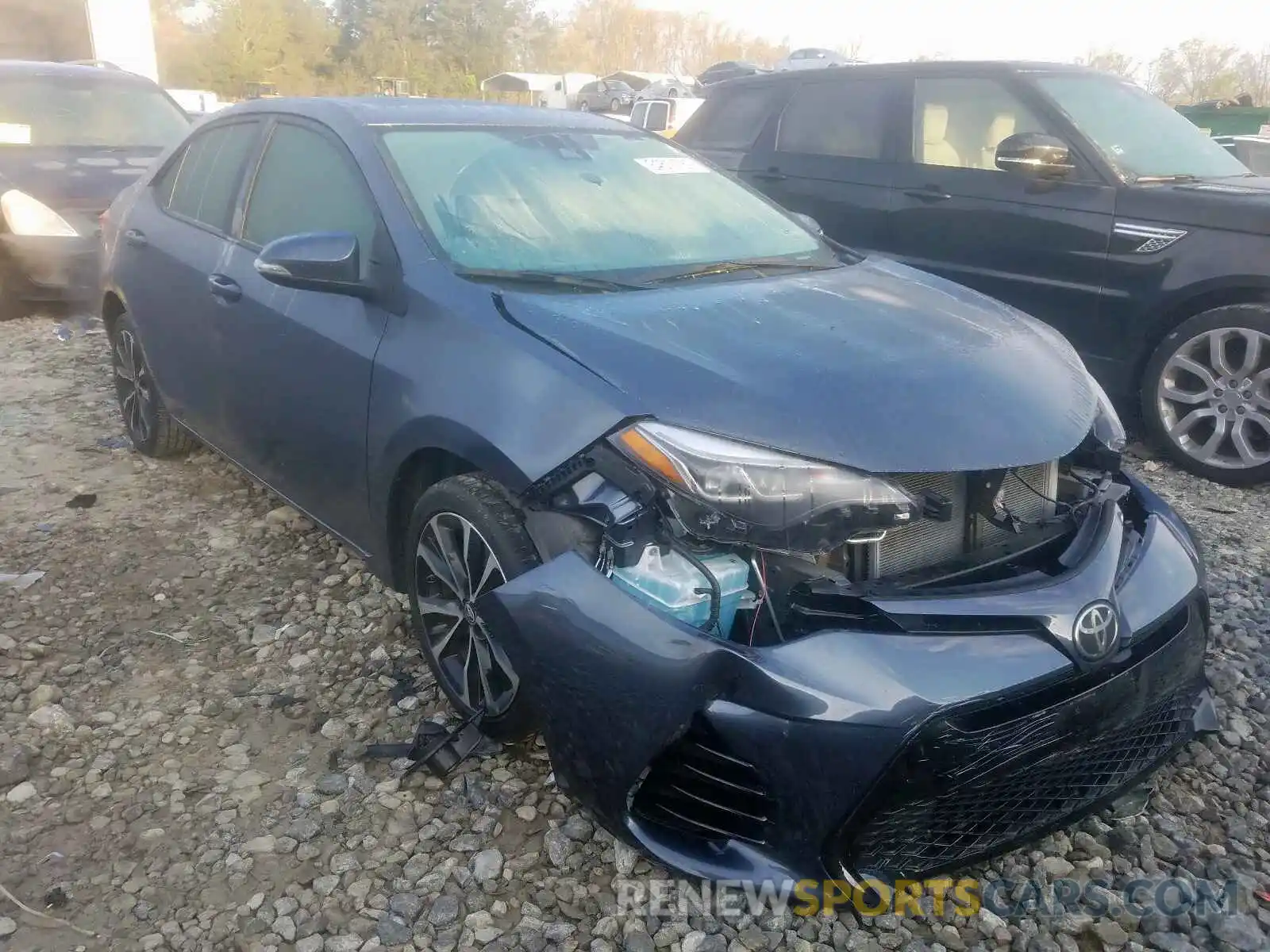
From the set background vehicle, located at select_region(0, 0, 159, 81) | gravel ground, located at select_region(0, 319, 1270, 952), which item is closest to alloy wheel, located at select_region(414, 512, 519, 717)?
gravel ground, located at select_region(0, 319, 1270, 952)

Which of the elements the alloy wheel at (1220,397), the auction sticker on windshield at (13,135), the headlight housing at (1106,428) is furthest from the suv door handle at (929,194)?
the auction sticker on windshield at (13,135)

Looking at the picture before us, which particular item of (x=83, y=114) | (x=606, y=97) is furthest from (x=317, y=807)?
(x=606, y=97)

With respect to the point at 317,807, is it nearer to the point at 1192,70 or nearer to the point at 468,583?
the point at 468,583

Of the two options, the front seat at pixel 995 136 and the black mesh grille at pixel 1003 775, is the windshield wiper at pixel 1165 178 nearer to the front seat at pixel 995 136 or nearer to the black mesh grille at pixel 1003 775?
the front seat at pixel 995 136

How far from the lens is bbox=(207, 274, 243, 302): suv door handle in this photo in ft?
11.6

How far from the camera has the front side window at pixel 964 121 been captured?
543cm

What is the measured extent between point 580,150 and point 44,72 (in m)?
6.47

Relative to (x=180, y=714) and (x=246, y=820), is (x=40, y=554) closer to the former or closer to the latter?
(x=180, y=714)

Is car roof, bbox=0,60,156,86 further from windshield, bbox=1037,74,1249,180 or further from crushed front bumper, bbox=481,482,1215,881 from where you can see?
crushed front bumper, bbox=481,482,1215,881

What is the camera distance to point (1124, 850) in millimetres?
2396

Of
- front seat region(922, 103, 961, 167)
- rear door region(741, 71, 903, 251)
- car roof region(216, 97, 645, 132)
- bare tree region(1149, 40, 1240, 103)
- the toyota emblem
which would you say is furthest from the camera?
Result: bare tree region(1149, 40, 1240, 103)

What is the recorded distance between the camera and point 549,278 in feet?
9.06

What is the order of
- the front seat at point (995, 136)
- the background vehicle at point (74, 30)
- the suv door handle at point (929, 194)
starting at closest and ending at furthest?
the front seat at point (995, 136)
the suv door handle at point (929, 194)
the background vehicle at point (74, 30)

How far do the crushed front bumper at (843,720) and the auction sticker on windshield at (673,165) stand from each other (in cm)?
182
